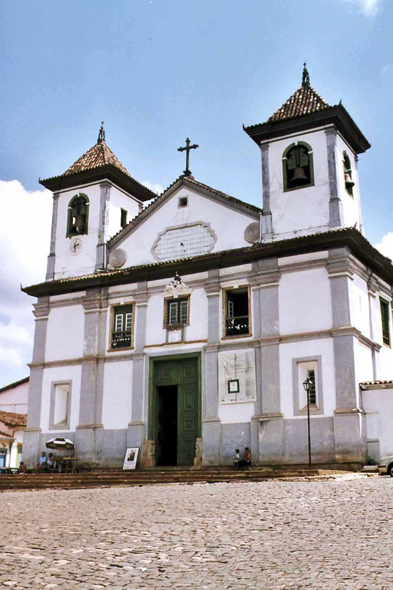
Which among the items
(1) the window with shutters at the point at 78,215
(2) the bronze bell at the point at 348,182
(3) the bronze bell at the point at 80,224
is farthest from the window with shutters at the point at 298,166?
(3) the bronze bell at the point at 80,224

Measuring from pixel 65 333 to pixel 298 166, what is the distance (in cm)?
1007

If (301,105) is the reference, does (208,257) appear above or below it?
below

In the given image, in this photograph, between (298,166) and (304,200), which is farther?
(298,166)

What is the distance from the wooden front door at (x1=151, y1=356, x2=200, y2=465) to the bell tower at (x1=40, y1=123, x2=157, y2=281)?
4982 mm

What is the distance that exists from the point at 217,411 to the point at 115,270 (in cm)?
671

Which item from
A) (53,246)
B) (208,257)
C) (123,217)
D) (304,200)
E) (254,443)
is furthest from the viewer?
(123,217)

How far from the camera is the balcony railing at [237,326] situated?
22672mm

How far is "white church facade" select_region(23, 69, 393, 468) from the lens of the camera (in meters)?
21.0

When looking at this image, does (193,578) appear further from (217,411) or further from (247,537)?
(217,411)

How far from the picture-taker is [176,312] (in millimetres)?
24062

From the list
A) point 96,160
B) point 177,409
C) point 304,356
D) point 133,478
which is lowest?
point 133,478

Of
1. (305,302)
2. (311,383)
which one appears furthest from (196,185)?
(311,383)

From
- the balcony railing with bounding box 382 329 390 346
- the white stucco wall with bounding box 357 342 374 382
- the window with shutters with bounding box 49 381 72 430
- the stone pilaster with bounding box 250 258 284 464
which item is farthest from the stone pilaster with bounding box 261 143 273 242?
the window with shutters with bounding box 49 381 72 430

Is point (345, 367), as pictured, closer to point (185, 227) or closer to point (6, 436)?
point (185, 227)
